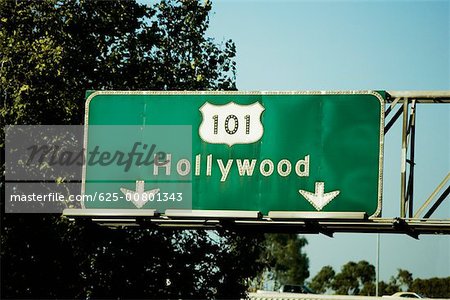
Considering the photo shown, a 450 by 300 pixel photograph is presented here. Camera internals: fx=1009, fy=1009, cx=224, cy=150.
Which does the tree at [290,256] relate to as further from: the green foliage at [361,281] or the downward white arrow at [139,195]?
the downward white arrow at [139,195]

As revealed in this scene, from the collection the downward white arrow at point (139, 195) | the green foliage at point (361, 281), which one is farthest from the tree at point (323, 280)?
the downward white arrow at point (139, 195)

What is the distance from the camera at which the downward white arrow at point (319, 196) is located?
2209 centimetres

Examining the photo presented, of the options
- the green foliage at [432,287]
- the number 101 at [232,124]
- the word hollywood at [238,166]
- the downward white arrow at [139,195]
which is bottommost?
the green foliage at [432,287]

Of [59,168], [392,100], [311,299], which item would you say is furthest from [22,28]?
[311,299]

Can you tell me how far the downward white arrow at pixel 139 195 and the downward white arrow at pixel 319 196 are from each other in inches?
135

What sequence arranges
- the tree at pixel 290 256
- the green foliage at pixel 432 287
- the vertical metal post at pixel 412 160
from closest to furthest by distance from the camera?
1. the vertical metal post at pixel 412 160
2. the green foliage at pixel 432 287
3. the tree at pixel 290 256

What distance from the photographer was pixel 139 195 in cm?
2302

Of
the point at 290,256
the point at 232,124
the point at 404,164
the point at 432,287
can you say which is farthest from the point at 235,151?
the point at 290,256

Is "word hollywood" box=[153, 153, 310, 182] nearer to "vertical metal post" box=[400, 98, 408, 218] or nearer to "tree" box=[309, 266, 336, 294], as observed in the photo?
"vertical metal post" box=[400, 98, 408, 218]

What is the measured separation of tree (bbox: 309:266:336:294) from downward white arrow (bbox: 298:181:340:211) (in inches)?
5242

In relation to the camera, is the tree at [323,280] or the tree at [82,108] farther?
the tree at [323,280]

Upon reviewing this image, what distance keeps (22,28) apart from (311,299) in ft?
133

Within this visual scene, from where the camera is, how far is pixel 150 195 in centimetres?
2300

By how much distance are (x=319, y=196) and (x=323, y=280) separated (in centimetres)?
13467
